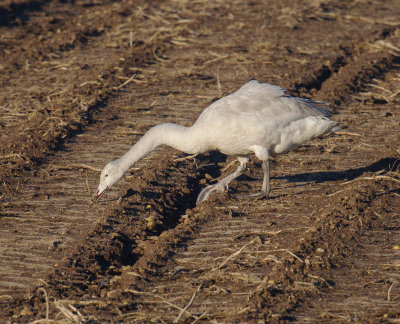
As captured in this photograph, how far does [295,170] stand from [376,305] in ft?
10.2

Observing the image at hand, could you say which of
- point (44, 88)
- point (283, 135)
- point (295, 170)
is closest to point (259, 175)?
point (295, 170)

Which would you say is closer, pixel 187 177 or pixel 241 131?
pixel 241 131

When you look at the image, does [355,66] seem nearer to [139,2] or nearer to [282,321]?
[139,2]

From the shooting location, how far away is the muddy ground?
5680mm

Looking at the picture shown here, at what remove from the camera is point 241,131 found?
7.21 metres

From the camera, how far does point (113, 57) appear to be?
11914 millimetres

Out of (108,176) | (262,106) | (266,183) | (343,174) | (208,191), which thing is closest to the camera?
(108,176)

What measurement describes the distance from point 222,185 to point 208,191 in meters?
0.18

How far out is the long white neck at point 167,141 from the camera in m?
7.22

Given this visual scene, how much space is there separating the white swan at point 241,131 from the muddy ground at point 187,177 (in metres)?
0.41

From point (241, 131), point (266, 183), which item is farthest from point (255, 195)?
point (241, 131)

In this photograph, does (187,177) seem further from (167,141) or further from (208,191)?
(167,141)

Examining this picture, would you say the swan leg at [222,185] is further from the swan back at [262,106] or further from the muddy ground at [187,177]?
the swan back at [262,106]

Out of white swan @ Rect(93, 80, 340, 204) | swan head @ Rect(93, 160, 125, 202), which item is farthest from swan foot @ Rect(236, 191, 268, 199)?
swan head @ Rect(93, 160, 125, 202)
